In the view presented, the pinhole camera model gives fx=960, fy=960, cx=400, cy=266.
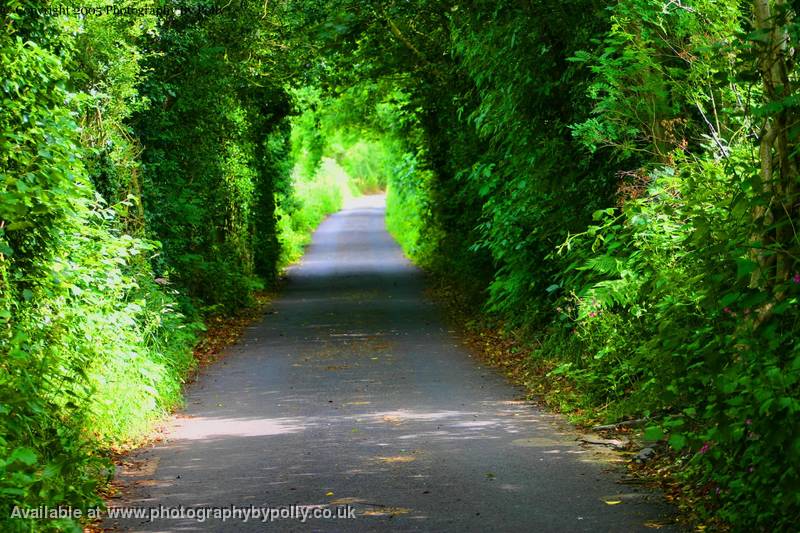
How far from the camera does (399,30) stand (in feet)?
72.2

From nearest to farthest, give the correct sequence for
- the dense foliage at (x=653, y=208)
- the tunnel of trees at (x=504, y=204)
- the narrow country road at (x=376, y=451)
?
1. the dense foliage at (x=653, y=208)
2. the tunnel of trees at (x=504, y=204)
3. the narrow country road at (x=376, y=451)

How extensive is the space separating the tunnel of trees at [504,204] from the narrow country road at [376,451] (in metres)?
0.58

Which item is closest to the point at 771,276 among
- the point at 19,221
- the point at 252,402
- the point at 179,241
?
the point at 19,221

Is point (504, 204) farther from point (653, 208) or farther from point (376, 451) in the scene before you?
point (376, 451)

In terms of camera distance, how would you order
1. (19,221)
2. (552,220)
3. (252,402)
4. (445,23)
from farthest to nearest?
(445,23)
(552,220)
(252,402)
(19,221)

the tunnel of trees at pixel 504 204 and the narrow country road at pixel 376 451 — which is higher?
the tunnel of trees at pixel 504 204

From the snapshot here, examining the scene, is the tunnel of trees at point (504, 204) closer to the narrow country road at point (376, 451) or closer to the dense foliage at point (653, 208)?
the dense foliage at point (653, 208)

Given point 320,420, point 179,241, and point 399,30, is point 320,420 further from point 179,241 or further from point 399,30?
point 399,30

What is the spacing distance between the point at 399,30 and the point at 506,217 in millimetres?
→ 8513

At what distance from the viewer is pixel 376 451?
8906 millimetres

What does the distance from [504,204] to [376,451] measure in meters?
7.33

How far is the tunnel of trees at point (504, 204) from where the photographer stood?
6168mm

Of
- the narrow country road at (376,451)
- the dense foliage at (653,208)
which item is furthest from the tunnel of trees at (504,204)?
the narrow country road at (376,451)

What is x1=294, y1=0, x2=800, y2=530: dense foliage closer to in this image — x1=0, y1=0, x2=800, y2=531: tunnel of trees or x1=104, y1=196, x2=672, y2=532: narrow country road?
x1=0, y1=0, x2=800, y2=531: tunnel of trees
